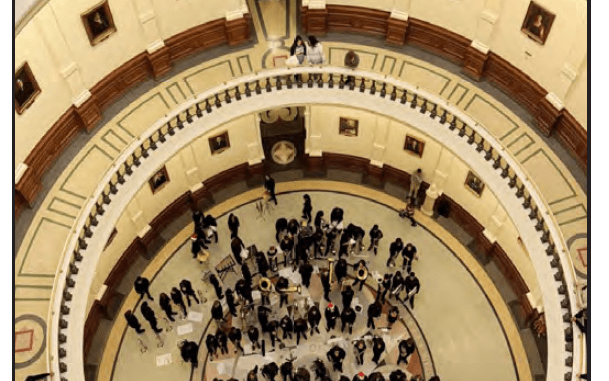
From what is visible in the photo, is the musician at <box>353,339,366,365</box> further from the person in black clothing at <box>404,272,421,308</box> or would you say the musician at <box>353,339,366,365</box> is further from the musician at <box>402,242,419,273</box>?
the musician at <box>402,242,419,273</box>

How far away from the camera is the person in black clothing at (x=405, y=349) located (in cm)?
1736

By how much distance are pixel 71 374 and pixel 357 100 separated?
34.4 feet

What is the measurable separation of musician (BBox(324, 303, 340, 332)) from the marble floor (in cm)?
64

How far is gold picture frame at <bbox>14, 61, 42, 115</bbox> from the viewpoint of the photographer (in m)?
15.6

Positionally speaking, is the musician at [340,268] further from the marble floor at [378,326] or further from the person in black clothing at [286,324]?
the person in black clothing at [286,324]

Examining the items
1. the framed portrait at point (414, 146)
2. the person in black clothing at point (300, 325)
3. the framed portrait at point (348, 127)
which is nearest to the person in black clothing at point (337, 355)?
the person in black clothing at point (300, 325)

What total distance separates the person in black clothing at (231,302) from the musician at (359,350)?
368 cm

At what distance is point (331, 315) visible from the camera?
18.0 metres

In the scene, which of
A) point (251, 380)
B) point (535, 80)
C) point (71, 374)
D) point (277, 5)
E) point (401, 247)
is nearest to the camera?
point (71, 374)

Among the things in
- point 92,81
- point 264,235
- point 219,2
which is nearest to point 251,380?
point 264,235

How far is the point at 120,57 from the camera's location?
18359 millimetres

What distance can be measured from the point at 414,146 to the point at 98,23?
9.89 m

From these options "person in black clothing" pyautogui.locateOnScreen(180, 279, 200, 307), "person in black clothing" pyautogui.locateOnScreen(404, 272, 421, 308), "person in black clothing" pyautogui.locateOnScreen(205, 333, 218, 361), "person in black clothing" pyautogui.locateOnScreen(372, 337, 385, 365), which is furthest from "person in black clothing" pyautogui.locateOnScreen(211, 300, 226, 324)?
"person in black clothing" pyautogui.locateOnScreen(404, 272, 421, 308)

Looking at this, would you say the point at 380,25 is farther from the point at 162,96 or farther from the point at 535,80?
the point at 162,96
